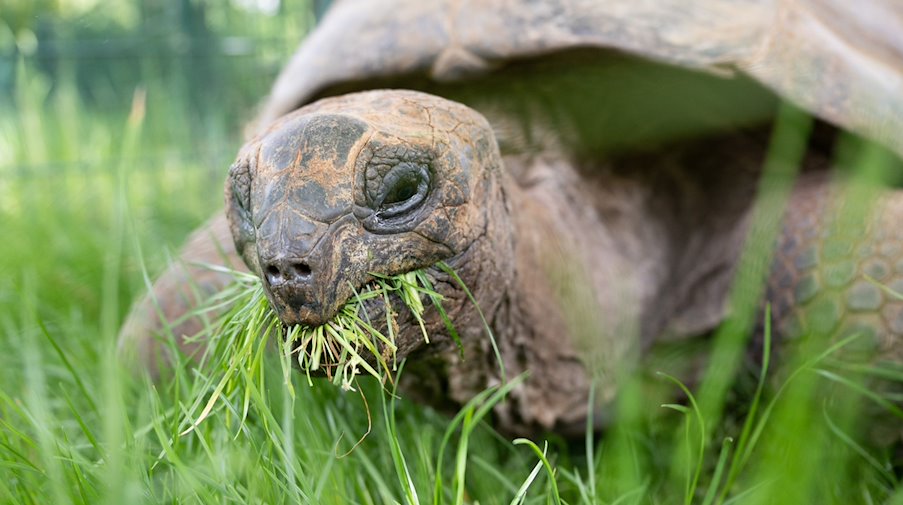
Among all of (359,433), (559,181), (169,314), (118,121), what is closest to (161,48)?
(118,121)

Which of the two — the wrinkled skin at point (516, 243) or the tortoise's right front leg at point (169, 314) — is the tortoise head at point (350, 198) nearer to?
the wrinkled skin at point (516, 243)

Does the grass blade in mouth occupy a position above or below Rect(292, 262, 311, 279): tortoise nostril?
below

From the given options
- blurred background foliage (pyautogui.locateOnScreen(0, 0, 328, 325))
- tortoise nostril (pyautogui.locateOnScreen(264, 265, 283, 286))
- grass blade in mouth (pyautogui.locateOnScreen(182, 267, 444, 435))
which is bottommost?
blurred background foliage (pyautogui.locateOnScreen(0, 0, 328, 325))

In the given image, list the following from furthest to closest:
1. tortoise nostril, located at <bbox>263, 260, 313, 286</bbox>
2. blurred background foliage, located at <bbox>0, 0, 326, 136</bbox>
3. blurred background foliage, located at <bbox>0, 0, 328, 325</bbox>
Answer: blurred background foliage, located at <bbox>0, 0, 326, 136</bbox>, blurred background foliage, located at <bbox>0, 0, 328, 325</bbox>, tortoise nostril, located at <bbox>263, 260, 313, 286</bbox>

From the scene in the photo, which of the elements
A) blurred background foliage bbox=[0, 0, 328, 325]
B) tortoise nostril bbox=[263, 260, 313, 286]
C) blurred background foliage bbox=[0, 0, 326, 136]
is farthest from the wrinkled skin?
blurred background foliage bbox=[0, 0, 326, 136]

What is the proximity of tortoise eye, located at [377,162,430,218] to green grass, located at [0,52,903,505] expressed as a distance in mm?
267

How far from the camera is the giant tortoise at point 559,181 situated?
1.14m

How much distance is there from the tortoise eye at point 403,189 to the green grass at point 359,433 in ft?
0.88

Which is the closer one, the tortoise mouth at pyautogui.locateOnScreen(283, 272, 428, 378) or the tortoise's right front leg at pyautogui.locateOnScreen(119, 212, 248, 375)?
the tortoise mouth at pyautogui.locateOnScreen(283, 272, 428, 378)

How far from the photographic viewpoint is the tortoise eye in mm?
1151

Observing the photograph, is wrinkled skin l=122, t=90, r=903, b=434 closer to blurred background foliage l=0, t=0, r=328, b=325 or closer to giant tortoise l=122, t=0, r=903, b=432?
giant tortoise l=122, t=0, r=903, b=432

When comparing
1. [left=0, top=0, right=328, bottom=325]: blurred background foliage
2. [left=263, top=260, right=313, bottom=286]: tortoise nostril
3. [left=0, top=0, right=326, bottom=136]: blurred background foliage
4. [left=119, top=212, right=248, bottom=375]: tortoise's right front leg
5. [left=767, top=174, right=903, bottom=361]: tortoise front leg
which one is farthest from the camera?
[left=0, top=0, right=326, bottom=136]: blurred background foliage

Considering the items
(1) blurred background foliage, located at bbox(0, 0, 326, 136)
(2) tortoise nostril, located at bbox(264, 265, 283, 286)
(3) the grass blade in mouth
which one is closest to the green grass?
(3) the grass blade in mouth

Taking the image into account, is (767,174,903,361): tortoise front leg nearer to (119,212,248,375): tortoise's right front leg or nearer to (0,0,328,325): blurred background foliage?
(119,212,248,375): tortoise's right front leg
